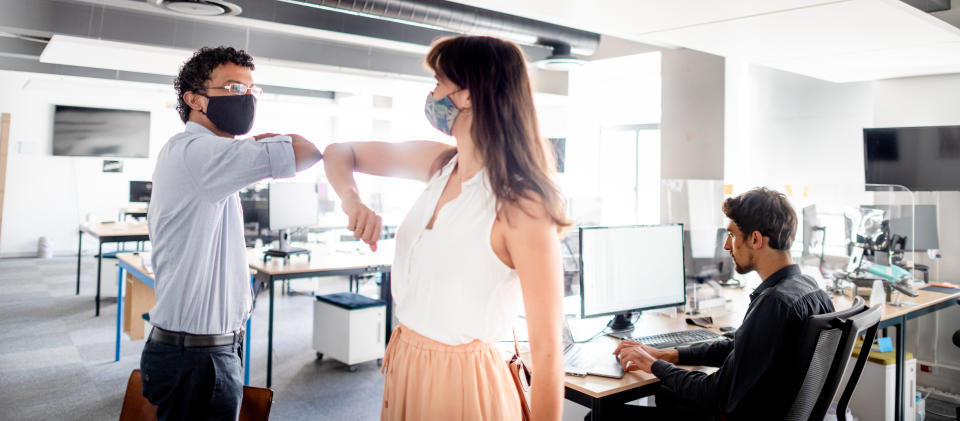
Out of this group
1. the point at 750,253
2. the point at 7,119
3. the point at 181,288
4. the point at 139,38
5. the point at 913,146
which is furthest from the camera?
the point at 7,119

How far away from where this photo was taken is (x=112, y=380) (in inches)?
158

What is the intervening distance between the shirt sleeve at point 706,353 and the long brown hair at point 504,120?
4.55 feet

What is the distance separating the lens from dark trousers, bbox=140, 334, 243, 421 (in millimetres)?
1599

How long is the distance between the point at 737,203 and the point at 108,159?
10.8m

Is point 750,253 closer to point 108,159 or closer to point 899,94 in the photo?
point 899,94

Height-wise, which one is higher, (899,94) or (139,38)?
(139,38)

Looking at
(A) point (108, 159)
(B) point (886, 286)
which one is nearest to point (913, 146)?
(B) point (886, 286)

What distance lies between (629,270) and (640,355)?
59 cm

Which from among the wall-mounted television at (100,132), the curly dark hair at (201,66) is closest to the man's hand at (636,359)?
the curly dark hair at (201,66)

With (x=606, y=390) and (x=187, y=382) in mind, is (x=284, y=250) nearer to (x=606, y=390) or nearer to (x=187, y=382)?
(x=187, y=382)

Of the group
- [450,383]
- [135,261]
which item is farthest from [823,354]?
[135,261]

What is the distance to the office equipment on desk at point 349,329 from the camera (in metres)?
4.34

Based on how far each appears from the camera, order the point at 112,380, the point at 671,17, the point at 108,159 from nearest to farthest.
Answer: the point at 671,17 < the point at 112,380 < the point at 108,159

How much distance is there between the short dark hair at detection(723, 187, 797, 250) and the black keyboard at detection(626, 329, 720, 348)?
542 millimetres
